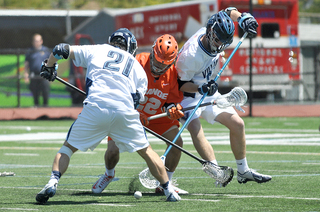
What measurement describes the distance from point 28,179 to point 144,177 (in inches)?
65.5

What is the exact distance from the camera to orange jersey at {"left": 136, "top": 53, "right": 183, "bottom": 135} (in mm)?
6121

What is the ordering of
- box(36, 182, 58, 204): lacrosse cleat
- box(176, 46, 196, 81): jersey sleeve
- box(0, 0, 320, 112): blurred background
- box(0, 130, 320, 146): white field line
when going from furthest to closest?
box(0, 0, 320, 112): blurred background, box(0, 130, 320, 146): white field line, box(176, 46, 196, 81): jersey sleeve, box(36, 182, 58, 204): lacrosse cleat

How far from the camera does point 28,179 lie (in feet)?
23.0

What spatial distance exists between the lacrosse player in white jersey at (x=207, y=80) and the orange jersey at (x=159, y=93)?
0.13 meters

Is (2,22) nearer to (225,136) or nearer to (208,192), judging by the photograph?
(225,136)

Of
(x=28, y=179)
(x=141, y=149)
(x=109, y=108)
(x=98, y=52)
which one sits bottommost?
(x=28, y=179)

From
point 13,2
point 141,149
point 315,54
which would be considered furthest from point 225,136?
point 13,2

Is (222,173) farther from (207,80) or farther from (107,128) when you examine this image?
(107,128)

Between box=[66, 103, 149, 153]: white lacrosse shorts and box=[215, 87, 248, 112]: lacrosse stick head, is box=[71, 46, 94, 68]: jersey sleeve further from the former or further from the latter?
box=[215, 87, 248, 112]: lacrosse stick head

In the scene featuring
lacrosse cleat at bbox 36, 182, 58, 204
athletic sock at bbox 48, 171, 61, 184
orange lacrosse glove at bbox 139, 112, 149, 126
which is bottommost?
lacrosse cleat at bbox 36, 182, 58, 204

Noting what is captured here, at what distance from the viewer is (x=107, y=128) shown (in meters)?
5.30

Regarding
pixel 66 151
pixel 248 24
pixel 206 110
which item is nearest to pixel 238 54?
pixel 248 24

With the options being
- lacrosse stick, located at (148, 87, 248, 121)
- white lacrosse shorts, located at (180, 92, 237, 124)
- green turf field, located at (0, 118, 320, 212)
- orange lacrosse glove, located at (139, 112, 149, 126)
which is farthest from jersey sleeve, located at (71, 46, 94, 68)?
lacrosse stick, located at (148, 87, 248, 121)

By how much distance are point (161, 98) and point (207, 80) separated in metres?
0.76
